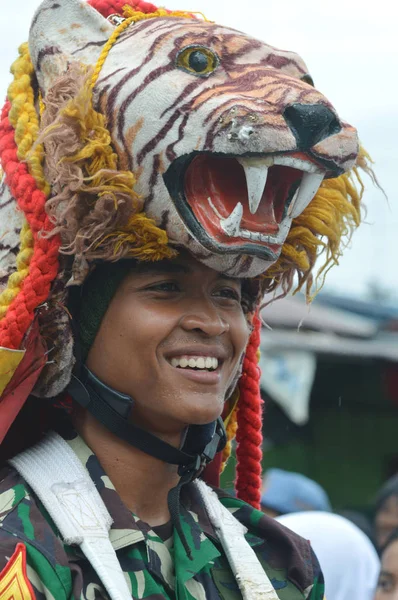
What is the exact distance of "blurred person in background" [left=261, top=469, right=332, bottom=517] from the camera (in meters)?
5.16

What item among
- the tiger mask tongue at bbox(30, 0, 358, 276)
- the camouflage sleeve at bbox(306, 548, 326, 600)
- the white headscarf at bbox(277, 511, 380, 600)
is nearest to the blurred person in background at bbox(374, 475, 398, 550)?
the white headscarf at bbox(277, 511, 380, 600)

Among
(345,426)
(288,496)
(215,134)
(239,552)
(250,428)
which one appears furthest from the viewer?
(345,426)

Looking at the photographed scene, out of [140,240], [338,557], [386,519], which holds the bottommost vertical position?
[386,519]

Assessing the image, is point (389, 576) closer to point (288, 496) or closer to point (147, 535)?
point (288, 496)

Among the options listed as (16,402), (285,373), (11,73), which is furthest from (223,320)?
(285,373)

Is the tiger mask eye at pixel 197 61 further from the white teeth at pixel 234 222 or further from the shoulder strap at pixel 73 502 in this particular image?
the shoulder strap at pixel 73 502

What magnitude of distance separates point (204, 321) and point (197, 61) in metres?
0.61

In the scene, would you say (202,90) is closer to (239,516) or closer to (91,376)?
(91,376)

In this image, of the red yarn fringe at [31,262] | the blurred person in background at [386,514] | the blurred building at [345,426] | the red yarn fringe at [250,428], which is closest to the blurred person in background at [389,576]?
the blurred person in background at [386,514]

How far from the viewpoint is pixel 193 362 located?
2.44 metres

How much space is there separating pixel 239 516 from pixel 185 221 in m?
0.92

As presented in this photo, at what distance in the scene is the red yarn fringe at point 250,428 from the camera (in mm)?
2928

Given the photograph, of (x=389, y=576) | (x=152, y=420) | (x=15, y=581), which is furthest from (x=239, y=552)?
(x=389, y=576)

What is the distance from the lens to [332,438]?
391 inches
